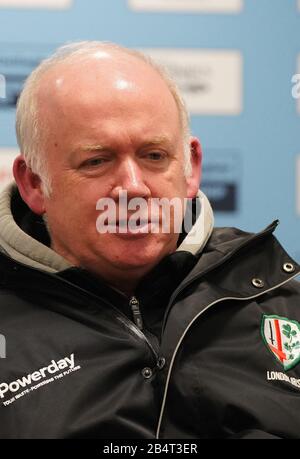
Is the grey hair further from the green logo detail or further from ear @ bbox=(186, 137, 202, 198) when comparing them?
the green logo detail

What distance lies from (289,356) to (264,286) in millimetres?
119

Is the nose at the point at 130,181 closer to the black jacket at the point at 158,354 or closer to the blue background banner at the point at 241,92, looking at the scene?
the black jacket at the point at 158,354

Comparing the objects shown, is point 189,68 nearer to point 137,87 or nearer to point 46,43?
point 46,43

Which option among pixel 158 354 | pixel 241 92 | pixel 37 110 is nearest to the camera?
pixel 158 354

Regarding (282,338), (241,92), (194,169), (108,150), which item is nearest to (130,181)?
(108,150)

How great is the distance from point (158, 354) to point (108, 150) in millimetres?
Result: 326

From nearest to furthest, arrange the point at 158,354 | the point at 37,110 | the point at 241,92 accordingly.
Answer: the point at 158,354 < the point at 37,110 < the point at 241,92

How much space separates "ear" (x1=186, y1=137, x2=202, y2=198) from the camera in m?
1.29

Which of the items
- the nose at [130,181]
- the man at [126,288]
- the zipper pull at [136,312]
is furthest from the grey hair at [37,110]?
the zipper pull at [136,312]

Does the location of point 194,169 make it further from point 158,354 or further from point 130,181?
point 158,354

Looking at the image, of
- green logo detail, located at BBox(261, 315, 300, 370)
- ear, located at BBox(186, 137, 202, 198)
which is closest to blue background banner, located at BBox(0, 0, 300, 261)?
ear, located at BBox(186, 137, 202, 198)

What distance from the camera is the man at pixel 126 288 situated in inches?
41.9

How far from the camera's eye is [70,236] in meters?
1.21

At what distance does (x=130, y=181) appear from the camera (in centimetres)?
114
